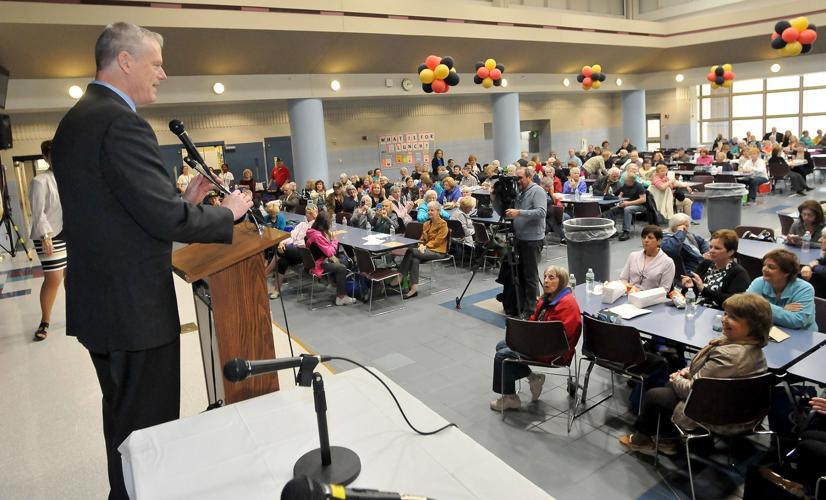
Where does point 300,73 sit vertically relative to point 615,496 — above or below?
above

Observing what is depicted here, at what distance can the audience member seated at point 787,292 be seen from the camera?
145 inches

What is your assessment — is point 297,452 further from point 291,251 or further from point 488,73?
point 488,73

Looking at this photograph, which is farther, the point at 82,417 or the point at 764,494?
the point at 82,417

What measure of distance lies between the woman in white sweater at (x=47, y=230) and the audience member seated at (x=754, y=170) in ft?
43.3

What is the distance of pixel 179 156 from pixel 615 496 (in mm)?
14673

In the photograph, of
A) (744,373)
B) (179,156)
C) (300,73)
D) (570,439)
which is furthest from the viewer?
(179,156)

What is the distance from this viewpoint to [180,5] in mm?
10320

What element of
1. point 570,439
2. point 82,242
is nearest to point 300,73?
point 570,439

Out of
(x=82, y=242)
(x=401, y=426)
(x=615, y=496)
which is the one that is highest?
(x=82, y=242)

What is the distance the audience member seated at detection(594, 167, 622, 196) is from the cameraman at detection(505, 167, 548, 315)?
16.5 ft

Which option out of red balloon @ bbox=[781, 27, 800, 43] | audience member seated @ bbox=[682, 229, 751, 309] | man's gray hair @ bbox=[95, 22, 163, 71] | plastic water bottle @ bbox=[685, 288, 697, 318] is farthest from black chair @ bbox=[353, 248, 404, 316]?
red balloon @ bbox=[781, 27, 800, 43]

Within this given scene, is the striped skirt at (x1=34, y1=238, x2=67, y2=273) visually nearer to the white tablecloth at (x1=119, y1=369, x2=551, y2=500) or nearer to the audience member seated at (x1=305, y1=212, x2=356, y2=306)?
the audience member seated at (x1=305, y1=212, x2=356, y2=306)

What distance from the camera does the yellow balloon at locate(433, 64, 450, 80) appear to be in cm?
1188

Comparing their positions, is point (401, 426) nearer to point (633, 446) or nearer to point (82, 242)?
point (82, 242)
